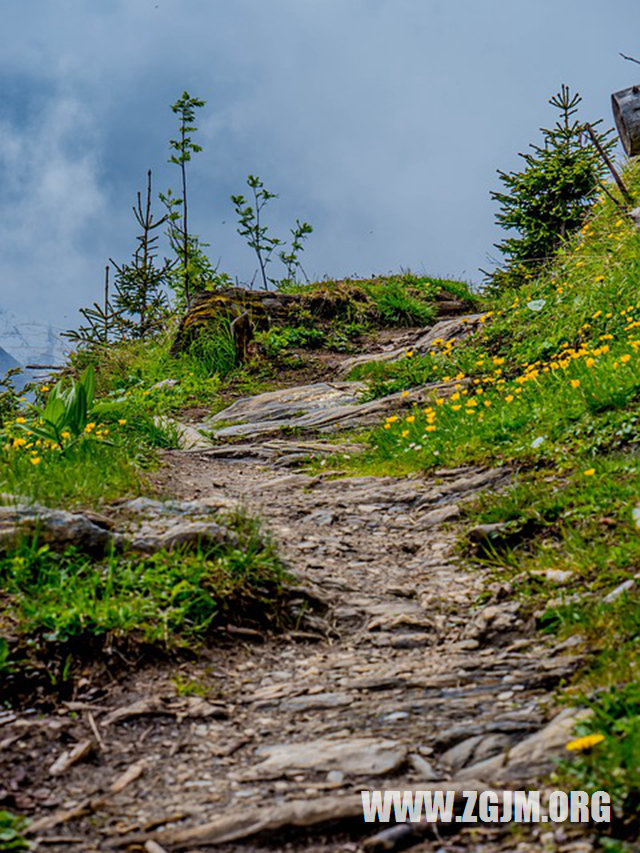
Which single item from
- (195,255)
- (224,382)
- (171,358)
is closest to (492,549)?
(224,382)

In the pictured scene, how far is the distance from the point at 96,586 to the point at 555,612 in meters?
2.21

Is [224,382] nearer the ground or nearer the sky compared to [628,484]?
nearer the sky

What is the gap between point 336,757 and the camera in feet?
8.36

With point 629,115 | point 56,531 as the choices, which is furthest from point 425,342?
point 56,531

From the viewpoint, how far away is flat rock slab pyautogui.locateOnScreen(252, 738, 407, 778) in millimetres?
2459

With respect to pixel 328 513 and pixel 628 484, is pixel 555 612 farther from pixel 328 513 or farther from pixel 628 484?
pixel 328 513

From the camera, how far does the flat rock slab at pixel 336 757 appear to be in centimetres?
246

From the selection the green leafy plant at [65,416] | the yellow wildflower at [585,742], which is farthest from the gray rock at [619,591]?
the green leafy plant at [65,416]

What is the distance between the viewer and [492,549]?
4410mm

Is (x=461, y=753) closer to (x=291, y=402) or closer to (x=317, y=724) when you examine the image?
(x=317, y=724)

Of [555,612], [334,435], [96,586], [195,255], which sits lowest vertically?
[555,612]

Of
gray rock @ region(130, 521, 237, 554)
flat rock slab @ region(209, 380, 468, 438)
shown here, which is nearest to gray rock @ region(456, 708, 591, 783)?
gray rock @ region(130, 521, 237, 554)

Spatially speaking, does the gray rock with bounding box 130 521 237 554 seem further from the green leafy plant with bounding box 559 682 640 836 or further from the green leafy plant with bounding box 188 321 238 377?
the green leafy plant with bounding box 188 321 238 377

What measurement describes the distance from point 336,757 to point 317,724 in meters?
0.34
